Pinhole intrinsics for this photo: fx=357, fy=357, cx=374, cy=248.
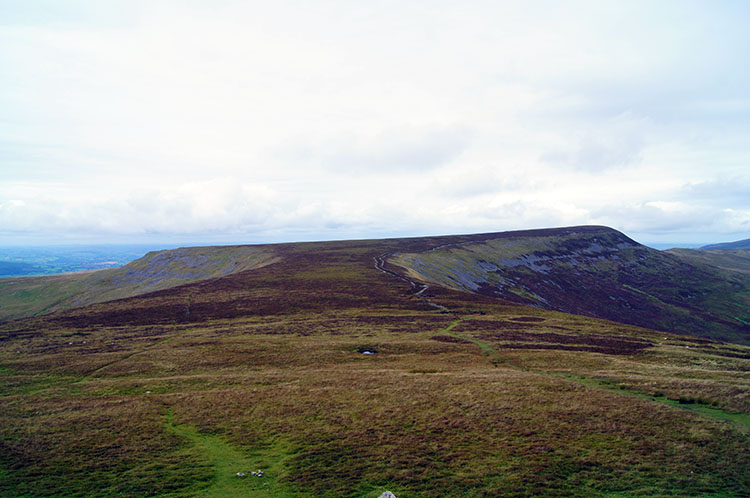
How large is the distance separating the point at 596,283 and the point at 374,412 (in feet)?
537

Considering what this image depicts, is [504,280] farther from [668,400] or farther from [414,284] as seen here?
[668,400]

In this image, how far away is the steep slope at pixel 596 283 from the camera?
397 feet

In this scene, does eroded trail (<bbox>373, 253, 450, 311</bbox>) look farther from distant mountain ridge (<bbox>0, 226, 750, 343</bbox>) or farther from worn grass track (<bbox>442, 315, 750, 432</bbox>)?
worn grass track (<bbox>442, 315, 750, 432</bbox>)

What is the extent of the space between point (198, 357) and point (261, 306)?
100 feet

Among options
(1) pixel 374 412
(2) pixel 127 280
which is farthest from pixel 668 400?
(2) pixel 127 280

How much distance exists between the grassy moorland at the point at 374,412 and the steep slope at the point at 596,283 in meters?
64.9

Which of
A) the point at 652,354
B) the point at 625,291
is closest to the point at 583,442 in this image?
the point at 652,354

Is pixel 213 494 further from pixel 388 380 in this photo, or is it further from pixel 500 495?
pixel 388 380

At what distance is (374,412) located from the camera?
2664 centimetres

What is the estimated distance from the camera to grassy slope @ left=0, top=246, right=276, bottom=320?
128 m

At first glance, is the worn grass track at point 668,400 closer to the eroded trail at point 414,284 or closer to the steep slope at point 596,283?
the eroded trail at point 414,284

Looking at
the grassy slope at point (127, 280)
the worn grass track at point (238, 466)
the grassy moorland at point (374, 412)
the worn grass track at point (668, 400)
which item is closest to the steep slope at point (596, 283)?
the grassy moorland at point (374, 412)

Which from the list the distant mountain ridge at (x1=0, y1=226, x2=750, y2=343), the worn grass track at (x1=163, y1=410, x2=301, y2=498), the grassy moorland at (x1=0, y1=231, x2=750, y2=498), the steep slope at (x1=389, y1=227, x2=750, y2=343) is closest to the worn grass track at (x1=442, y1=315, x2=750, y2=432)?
the grassy moorland at (x1=0, y1=231, x2=750, y2=498)

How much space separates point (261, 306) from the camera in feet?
245
